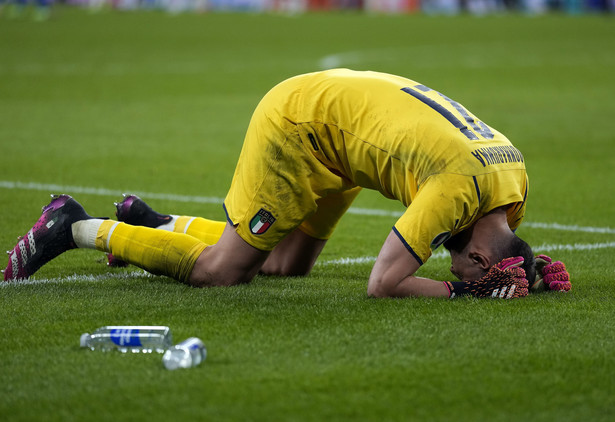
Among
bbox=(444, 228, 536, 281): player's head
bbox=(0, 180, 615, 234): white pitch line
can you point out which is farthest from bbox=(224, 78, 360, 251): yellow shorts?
bbox=(0, 180, 615, 234): white pitch line

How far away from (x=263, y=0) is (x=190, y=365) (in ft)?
134

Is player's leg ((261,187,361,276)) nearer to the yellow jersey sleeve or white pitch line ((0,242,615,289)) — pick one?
white pitch line ((0,242,615,289))

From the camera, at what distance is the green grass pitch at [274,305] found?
3.41 m

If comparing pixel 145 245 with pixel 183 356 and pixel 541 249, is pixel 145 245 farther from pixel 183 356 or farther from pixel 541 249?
pixel 541 249

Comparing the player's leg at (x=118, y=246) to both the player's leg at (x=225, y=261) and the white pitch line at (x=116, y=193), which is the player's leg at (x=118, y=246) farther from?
the white pitch line at (x=116, y=193)

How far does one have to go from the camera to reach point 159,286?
16.7 ft

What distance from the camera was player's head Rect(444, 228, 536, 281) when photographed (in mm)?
4828

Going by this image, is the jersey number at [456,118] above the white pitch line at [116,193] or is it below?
above

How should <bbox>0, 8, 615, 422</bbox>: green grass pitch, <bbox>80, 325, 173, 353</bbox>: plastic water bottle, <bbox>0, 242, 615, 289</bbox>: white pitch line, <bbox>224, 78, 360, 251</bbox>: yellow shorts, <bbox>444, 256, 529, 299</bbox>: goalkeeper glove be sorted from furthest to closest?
<bbox>0, 242, 615, 289</bbox>: white pitch line → <bbox>224, 78, 360, 251</bbox>: yellow shorts → <bbox>444, 256, 529, 299</bbox>: goalkeeper glove → <bbox>80, 325, 173, 353</bbox>: plastic water bottle → <bbox>0, 8, 615, 422</bbox>: green grass pitch

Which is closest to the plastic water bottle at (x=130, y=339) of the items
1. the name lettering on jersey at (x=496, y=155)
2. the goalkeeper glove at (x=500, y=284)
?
the goalkeeper glove at (x=500, y=284)

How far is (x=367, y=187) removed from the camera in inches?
200

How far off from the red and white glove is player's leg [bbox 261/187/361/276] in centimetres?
112

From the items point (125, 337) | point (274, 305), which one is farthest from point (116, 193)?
point (125, 337)

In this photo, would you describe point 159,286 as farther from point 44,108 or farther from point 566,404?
point 44,108
